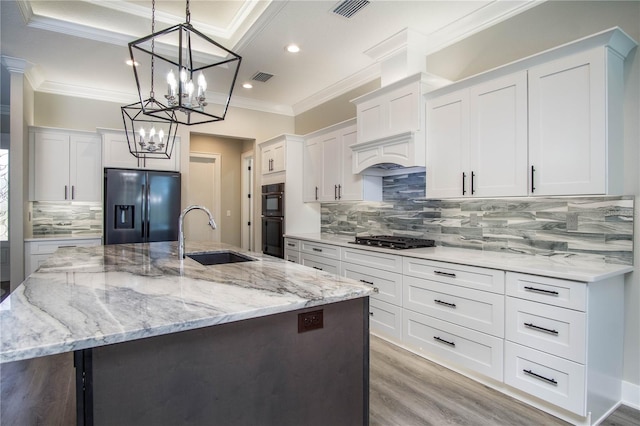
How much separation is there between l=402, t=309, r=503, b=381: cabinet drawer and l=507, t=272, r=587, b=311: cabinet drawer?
1.32ft

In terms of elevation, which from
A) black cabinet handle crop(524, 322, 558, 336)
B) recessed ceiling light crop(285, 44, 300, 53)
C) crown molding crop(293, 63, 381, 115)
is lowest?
black cabinet handle crop(524, 322, 558, 336)

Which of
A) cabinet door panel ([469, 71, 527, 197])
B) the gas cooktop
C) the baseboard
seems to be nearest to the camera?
the baseboard

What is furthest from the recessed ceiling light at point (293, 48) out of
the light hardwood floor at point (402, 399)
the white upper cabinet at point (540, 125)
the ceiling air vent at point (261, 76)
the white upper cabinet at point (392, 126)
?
the light hardwood floor at point (402, 399)

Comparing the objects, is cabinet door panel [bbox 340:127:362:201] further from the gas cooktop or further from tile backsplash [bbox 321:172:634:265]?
the gas cooktop

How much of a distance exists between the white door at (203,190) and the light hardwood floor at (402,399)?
382 centimetres

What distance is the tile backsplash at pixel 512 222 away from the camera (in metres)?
2.32

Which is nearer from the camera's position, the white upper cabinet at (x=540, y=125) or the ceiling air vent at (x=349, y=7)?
the white upper cabinet at (x=540, y=125)

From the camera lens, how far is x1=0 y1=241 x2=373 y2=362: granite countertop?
1038mm

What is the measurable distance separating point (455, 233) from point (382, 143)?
1.12 metres

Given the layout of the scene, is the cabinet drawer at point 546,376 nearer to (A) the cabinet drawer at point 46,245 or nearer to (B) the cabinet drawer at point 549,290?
(B) the cabinet drawer at point 549,290

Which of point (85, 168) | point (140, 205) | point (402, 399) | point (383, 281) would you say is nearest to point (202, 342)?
point (402, 399)

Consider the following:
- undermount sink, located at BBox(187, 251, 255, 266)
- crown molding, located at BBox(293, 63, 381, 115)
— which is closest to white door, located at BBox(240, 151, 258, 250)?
crown molding, located at BBox(293, 63, 381, 115)

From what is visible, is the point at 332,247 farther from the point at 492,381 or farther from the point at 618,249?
the point at 618,249

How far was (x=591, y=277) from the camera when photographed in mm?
1914
